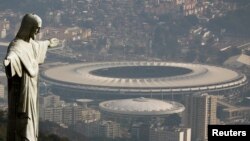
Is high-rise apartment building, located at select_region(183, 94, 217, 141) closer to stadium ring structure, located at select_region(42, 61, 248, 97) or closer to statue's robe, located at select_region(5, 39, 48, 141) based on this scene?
stadium ring structure, located at select_region(42, 61, 248, 97)

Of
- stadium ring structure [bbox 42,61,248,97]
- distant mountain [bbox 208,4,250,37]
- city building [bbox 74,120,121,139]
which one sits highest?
city building [bbox 74,120,121,139]

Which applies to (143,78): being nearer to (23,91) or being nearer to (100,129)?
(100,129)

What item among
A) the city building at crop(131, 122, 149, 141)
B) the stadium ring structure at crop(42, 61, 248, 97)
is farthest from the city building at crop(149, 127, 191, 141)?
the stadium ring structure at crop(42, 61, 248, 97)

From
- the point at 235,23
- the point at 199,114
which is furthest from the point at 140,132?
the point at 235,23

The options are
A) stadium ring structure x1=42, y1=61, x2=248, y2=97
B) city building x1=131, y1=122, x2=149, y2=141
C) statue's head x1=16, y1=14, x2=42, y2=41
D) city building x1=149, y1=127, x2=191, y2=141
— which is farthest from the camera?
stadium ring structure x1=42, y1=61, x2=248, y2=97

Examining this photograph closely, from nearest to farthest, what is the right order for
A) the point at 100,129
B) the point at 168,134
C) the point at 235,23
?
the point at 168,134, the point at 100,129, the point at 235,23
